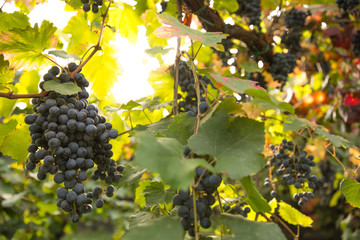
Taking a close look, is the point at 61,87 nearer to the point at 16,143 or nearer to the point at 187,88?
the point at 16,143

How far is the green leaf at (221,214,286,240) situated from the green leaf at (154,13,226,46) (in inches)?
17.6

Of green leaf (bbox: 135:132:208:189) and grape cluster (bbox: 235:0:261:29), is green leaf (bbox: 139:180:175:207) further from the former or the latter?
grape cluster (bbox: 235:0:261:29)

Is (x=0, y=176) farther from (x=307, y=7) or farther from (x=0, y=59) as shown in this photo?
→ (x=307, y=7)

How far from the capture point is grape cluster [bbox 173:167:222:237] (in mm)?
623

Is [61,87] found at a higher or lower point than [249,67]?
higher

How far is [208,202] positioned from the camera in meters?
0.67

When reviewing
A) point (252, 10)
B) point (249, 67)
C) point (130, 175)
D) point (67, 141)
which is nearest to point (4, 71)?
point (67, 141)

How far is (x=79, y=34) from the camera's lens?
1384 mm

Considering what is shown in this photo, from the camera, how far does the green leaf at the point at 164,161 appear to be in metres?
0.48

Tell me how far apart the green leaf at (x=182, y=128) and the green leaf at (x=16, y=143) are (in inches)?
24.3

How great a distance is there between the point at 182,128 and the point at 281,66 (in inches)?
56.6

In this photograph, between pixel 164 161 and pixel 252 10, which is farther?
pixel 252 10

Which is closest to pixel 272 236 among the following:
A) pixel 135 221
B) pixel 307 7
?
pixel 135 221

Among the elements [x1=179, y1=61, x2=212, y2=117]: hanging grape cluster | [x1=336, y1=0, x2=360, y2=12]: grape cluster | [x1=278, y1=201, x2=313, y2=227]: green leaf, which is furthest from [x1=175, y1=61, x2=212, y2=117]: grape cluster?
[x1=336, y1=0, x2=360, y2=12]: grape cluster
